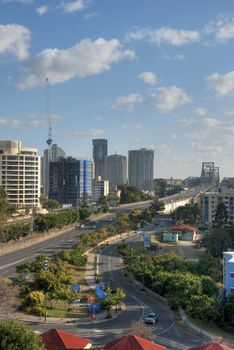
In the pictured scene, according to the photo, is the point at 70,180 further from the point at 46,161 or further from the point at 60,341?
the point at 60,341

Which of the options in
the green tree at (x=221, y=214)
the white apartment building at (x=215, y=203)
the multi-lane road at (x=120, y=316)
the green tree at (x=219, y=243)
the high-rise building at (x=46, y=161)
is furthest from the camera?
the high-rise building at (x=46, y=161)

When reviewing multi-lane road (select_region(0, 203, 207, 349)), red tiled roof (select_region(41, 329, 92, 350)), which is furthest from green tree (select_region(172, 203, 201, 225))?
red tiled roof (select_region(41, 329, 92, 350))

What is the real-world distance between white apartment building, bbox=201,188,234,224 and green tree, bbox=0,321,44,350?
7429 centimetres

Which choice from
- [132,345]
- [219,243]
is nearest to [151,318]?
[132,345]

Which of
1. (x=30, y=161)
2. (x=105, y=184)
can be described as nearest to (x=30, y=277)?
(x=30, y=161)

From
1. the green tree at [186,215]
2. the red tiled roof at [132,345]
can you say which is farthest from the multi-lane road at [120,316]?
the green tree at [186,215]

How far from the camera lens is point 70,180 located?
451 feet

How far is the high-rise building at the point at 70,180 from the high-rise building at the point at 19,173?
42433mm

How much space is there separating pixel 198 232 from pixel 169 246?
1734 cm

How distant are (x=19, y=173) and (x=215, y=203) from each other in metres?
35.4

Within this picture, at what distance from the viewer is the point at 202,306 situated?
27.5 m

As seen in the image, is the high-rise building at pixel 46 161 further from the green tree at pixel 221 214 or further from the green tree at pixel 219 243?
the green tree at pixel 219 243

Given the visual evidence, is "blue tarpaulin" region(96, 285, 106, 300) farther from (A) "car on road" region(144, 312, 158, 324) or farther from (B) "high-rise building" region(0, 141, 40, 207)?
(B) "high-rise building" region(0, 141, 40, 207)

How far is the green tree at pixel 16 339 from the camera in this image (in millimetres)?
14820
